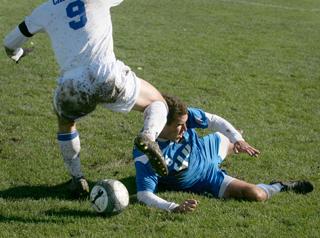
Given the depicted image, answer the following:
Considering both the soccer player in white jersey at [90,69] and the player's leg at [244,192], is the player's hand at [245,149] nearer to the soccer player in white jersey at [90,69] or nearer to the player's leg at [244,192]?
the player's leg at [244,192]

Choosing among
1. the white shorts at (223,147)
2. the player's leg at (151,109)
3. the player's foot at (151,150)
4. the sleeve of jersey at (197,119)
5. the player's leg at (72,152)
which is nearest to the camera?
the player's foot at (151,150)

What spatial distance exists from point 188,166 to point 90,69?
140cm

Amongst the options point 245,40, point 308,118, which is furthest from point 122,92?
point 245,40

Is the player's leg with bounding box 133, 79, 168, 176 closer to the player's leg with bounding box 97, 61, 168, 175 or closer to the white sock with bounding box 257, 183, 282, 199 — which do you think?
the player's leg with bounding box 97, 61, 168, 175

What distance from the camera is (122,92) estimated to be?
457 centimetres

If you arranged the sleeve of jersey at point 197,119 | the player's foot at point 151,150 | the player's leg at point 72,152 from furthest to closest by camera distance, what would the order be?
the sleeve of jersey at point 197,119
the player's leg at point 72,152
the player's foot at point 151,150

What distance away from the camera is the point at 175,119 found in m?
5.13

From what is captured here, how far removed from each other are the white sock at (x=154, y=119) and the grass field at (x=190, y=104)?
0.71 meters

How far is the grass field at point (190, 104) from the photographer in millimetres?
4570

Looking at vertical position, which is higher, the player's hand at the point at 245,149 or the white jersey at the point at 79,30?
the white jersey at the point at 79,30

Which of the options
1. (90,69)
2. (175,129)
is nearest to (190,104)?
(175,129)

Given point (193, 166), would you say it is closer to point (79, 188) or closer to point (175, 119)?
point (175, 119)

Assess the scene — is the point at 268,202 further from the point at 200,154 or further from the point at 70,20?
the point at 70,20

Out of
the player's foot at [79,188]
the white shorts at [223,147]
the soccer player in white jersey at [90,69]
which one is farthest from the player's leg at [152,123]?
the white shorts at [223,147]
